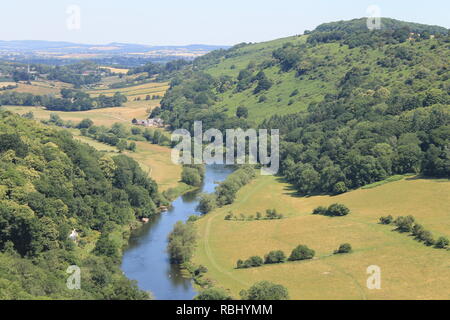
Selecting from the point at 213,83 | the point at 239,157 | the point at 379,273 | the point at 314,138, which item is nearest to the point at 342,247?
the point at 379,273

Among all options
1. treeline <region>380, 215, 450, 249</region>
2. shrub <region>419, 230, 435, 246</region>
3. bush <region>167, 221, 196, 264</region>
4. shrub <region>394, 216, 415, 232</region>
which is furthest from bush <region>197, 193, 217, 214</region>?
shrub <region>419, 230, 435, 246</region>

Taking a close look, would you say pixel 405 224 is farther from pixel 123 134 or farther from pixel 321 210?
pixel 123 134

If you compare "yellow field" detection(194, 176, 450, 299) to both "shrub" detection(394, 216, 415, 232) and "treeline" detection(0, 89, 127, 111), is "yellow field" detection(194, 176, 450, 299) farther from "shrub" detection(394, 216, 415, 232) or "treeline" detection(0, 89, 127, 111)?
"treeline" detection(0, 89, 127, 111)

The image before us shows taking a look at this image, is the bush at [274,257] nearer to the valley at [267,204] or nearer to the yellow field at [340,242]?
the valley at [267,204]

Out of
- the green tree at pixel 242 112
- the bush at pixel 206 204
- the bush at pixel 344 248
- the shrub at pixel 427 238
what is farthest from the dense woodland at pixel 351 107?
the bush at pixel 344 248
